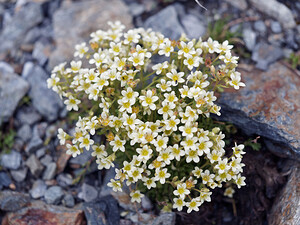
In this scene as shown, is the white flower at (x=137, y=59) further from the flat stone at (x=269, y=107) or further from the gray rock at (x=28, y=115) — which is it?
the gray rock at (x=28, y=115)

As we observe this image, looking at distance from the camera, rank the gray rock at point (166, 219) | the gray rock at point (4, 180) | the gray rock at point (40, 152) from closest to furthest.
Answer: the gray rock at point (166, 219) < the gray rock at point (4, 180) < the gray rock at point (40, 152)

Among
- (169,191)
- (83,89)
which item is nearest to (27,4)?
(83,89)

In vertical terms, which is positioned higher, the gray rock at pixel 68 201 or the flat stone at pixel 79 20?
the flat stone at pixel 79 20

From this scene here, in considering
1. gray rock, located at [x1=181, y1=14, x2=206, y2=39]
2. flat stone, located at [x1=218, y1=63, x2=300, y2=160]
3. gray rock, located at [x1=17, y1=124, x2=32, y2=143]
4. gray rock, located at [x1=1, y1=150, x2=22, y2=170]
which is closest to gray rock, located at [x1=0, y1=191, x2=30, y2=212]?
gray rock, located at [x1=1, y1=150, x2=22, y2=170]

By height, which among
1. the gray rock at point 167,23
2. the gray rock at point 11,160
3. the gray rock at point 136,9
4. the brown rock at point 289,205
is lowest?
the brown rock at point 289,205

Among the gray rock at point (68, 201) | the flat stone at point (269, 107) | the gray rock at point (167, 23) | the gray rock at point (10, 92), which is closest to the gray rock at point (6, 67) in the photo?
the gray rock at point (10, 92)

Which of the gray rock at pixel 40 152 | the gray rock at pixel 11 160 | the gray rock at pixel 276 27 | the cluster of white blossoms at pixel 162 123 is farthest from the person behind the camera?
the gray rock at pixel 276 27

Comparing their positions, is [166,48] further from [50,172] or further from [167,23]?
[50,172]
